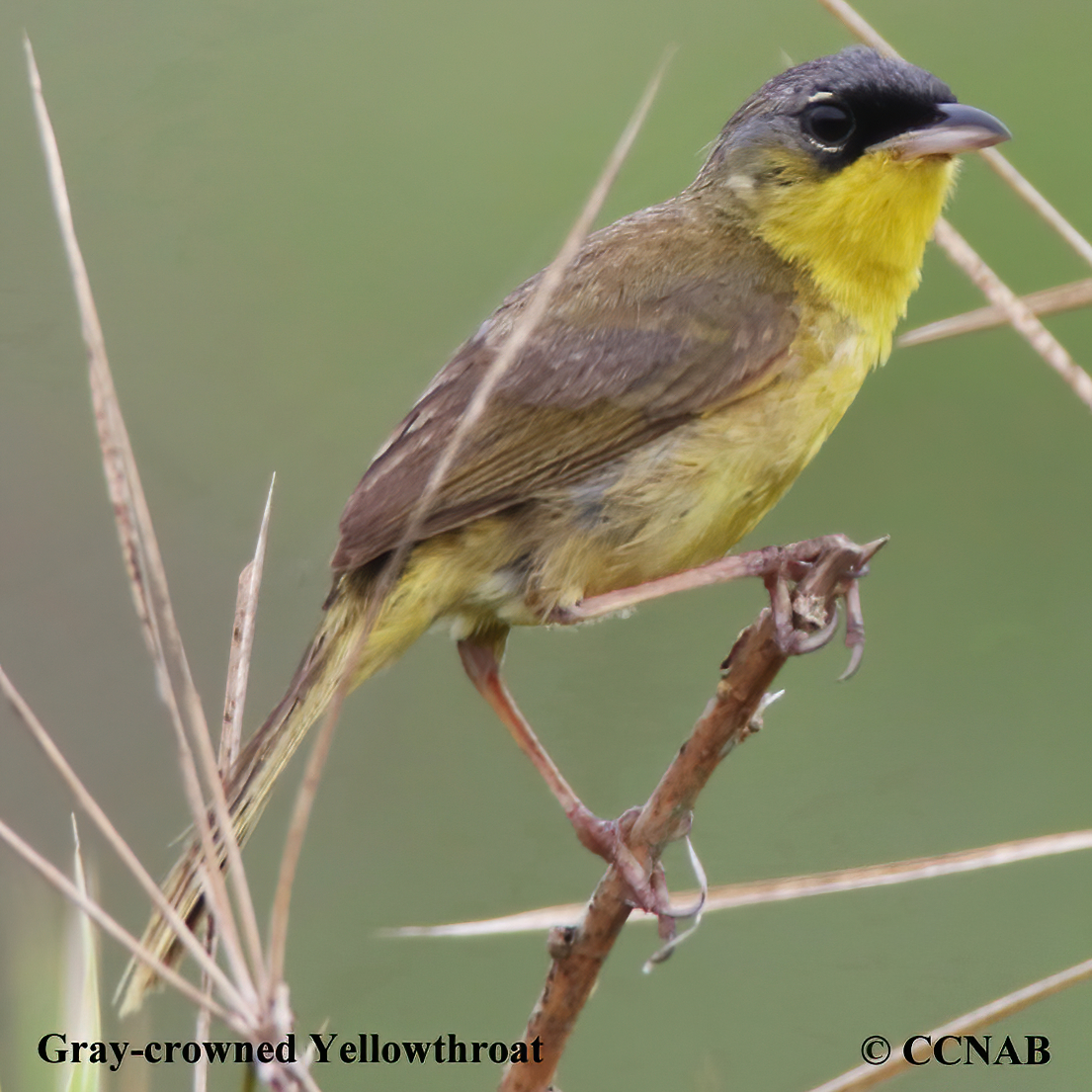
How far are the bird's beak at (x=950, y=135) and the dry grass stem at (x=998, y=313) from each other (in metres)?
1.10

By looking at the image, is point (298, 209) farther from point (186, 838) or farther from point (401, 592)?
point (186, 838)

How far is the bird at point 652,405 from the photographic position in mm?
2750

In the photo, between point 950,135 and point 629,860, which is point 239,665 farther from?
point 950,135

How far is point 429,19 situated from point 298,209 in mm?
803

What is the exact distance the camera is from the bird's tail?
2.25 meters

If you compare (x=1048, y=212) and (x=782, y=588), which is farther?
(x=782, y=588)

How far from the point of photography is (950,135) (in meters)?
2.70

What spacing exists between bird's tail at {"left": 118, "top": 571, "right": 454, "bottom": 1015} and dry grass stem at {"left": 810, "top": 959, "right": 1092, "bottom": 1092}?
983 mm

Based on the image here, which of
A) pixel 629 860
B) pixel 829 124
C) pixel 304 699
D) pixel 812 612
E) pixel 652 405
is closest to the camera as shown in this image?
pixel 629 860

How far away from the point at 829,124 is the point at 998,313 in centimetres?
150

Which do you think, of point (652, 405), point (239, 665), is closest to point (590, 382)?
point (652, 405)

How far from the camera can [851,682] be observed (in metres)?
4.32

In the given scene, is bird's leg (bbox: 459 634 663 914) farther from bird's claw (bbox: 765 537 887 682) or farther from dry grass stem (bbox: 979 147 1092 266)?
dry grass stem (bbox: 979 147 1092 266)

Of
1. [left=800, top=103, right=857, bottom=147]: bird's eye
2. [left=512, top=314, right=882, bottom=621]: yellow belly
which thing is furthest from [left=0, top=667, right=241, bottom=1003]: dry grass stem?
[left=800, top=103, right=857, bottom=147]: bird's eye
